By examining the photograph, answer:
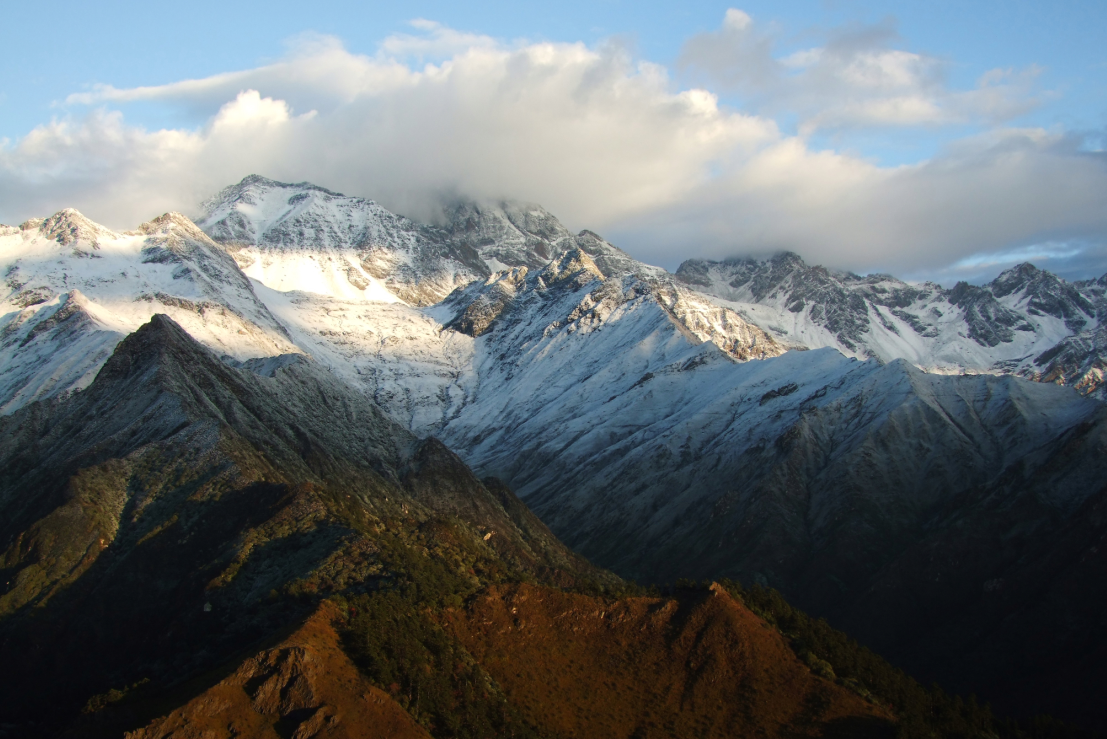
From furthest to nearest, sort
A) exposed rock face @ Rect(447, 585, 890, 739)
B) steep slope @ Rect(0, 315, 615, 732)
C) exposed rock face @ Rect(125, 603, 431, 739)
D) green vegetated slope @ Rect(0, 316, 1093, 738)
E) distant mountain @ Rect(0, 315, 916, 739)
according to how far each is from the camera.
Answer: steep slope @ Rect(0, 315, 615, 732), exposed rock face @ Rect(447, 585, 890, 739), green vegetated slope @ Rect(0, 316, 1093, 738), distant mountain @ Rect(0, 315, 916, 739), exposed rock face @ Rect(125, 603, 431, 739)

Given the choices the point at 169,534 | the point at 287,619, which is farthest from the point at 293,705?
the point at 169,534

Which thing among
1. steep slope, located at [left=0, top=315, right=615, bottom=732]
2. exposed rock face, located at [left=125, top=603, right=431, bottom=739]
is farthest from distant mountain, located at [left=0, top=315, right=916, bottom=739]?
steep slope, located at [left=0, top=315, right=615, bottom=732]

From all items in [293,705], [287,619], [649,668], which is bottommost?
[649,668]

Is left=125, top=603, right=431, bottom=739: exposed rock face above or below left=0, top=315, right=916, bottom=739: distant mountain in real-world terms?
above

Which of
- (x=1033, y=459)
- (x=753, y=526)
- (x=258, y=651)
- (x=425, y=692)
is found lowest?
(x=753, y=526)

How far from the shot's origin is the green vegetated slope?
2739 inches

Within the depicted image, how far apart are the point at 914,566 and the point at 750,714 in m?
100

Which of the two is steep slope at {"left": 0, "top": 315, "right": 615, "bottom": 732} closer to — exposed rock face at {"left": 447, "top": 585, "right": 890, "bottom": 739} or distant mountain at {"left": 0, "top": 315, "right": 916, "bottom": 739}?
distant mountain at {"left": 0, "top": 315, "right": 916, "bottom": 739}

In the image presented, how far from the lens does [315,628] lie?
7331 centimetres

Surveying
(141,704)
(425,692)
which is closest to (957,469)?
(425,692)

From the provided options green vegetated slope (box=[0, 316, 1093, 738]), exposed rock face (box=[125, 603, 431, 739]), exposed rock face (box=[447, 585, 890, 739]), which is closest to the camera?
exposed rock face (box=[125, 603, 431, 739])

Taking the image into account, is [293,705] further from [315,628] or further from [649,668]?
[649,668]

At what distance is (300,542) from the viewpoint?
107 m

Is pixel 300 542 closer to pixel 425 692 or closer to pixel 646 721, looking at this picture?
pixel 425 692
